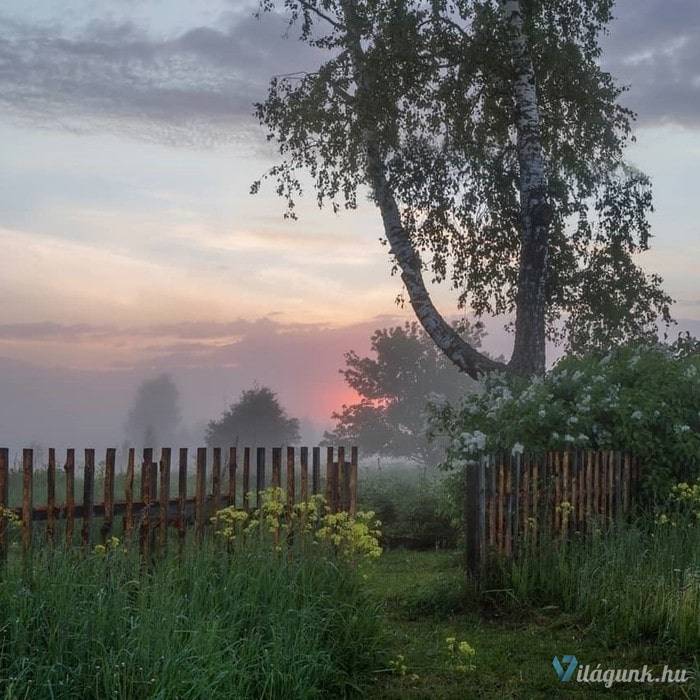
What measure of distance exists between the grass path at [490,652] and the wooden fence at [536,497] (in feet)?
2.29

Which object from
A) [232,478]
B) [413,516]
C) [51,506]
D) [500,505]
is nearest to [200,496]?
[232,478]

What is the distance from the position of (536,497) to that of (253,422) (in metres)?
53.0

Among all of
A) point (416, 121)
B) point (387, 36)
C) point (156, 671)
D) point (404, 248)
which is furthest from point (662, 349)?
point (156, 671)

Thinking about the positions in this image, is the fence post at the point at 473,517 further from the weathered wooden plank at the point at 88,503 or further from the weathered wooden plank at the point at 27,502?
the weathered wooden plank at the point at 27,502

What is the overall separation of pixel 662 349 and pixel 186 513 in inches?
372

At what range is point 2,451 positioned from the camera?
8086 millimetres

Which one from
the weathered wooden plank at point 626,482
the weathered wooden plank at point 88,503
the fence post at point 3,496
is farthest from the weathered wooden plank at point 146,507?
the weathered wooden plank at point 626,482

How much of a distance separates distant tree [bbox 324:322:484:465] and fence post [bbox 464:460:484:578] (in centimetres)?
5461

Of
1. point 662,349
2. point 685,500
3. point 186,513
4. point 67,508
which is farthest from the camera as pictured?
point 662,349

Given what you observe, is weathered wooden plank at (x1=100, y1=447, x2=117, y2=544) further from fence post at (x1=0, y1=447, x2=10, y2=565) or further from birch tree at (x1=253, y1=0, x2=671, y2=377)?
birch tree at (x1=253, y1=0, x2=671, y2=377)

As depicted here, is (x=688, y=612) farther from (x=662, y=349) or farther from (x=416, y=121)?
(x=416, y=121)

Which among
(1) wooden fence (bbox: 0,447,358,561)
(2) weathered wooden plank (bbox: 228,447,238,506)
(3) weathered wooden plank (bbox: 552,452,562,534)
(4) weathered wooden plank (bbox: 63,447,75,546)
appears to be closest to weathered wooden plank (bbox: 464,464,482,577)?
(3) weathered wooden plank (bbox: 552,452,562,534)

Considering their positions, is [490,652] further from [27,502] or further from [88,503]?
[27,502]

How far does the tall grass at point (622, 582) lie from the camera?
798cm
